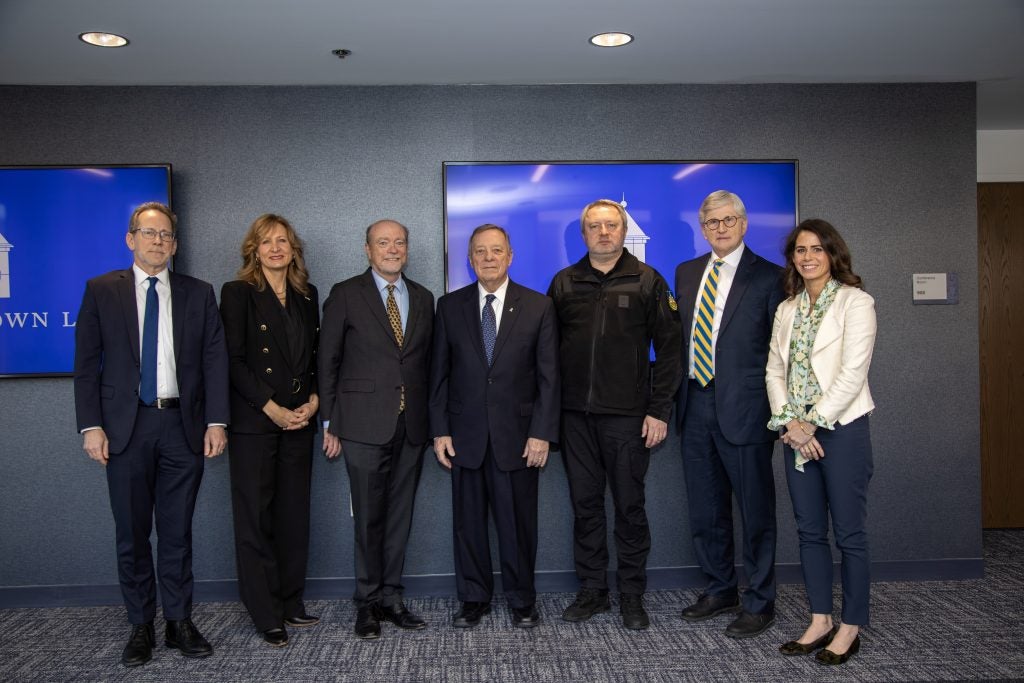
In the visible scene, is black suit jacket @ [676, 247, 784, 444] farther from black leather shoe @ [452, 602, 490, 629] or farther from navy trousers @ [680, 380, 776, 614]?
black leather shoe @ [452, 602, 490, 629]

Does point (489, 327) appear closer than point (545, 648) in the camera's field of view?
No

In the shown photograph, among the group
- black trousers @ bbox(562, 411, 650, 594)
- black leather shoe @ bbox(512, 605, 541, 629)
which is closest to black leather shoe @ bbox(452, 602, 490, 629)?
black leather shoe @ bbox(512, 605, 541, 629)

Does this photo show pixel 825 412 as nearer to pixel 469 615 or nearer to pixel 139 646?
pixel 469 615

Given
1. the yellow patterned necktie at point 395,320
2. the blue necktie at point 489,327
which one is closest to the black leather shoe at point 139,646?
the yellow patterned necktie at point 395,320

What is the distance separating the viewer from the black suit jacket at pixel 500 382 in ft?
10.9

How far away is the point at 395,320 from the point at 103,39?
1.69m

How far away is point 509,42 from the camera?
335 centimetres

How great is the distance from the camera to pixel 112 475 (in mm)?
3090

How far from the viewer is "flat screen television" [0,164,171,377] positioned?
3781 millimetres

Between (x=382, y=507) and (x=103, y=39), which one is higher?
(x=103, y=39)

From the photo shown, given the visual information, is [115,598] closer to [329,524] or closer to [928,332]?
[329,524]

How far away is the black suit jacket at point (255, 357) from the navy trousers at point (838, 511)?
83.1 inches

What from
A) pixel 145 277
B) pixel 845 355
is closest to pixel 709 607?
pixel 845 355

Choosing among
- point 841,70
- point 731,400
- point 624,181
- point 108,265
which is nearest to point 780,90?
point 841,70
